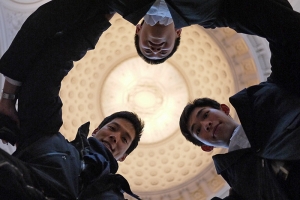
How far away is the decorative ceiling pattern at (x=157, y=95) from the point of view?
195 inches

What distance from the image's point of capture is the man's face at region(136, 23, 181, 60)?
203cm

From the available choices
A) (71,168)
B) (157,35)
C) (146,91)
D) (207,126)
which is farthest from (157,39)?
(146,91)

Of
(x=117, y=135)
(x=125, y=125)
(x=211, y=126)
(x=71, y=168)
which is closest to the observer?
(x=71, y=168)

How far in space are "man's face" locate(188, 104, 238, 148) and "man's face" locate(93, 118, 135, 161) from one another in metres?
0.36

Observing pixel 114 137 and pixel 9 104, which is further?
pixel 114 137

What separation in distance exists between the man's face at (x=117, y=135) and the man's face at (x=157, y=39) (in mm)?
493

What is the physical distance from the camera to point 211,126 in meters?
2.24

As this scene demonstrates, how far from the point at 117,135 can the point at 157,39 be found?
618mm

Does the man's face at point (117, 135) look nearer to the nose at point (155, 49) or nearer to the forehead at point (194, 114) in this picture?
the forehead at point (194, 114)

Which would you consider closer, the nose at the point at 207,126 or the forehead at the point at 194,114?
the nose at the point at 207,126

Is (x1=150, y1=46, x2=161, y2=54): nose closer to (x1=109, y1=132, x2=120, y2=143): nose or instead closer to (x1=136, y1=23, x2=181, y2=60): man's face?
(x1=136, y1=23, x2=181, y2=60): man's face

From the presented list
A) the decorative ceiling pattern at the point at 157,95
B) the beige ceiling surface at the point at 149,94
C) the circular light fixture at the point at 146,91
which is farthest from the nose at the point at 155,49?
the circular light fixture at the point at 146,91

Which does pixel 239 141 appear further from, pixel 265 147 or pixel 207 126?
pixel 207 126

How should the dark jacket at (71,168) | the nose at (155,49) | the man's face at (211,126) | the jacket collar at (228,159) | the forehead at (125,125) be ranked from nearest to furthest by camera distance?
the dark jacket at (71,168), the jacket collar at (228,159), the nose at (155,49), the man's face at (211,126), the forehead at (125,125)
